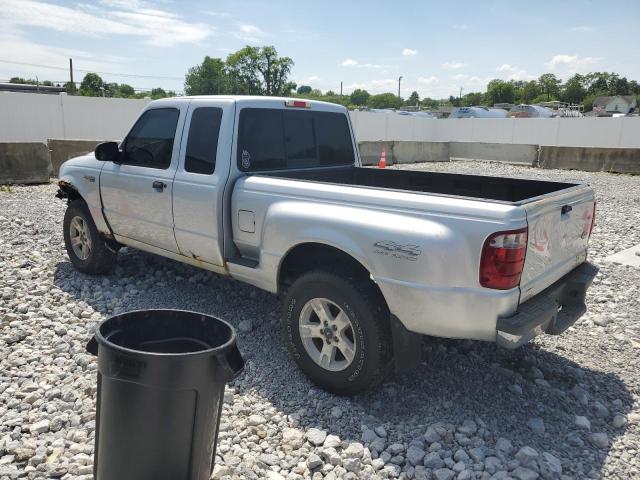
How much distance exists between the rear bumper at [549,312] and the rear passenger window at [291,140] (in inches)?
93.0

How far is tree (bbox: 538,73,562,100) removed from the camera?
124 meters

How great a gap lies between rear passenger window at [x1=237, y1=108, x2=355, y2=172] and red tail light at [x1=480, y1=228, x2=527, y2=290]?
2.17m

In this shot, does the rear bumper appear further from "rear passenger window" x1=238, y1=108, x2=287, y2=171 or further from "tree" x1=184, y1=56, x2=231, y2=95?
"tree" x1=184, y1=56, x2=231, y2=95

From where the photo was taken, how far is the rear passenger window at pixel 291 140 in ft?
14.5

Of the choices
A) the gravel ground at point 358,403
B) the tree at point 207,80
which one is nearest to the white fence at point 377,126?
the gravel ground at point 358,403

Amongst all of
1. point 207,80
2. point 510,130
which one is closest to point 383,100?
point 207,80

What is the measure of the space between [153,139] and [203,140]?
2.47ft

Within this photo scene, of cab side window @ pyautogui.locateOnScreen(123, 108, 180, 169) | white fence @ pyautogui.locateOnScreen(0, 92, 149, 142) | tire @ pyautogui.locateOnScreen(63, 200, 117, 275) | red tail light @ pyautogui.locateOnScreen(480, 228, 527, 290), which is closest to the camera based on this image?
red tail light @ pyautogui.locateOnScreen(480, 228, 527, 290)

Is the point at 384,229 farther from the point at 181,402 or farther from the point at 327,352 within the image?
the point at 181,402

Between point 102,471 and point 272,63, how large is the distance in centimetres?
8707

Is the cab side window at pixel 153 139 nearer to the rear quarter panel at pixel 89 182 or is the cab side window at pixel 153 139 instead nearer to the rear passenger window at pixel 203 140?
the rear passenger window at pixel 203 140

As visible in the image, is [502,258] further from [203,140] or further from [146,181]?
[146,181]

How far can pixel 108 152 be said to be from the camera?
514cm

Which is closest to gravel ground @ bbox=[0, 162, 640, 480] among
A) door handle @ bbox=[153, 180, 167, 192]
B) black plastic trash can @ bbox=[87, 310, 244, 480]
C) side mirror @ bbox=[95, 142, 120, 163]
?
black plastic trash can @ bbox=[87, 310, 244, 480]
